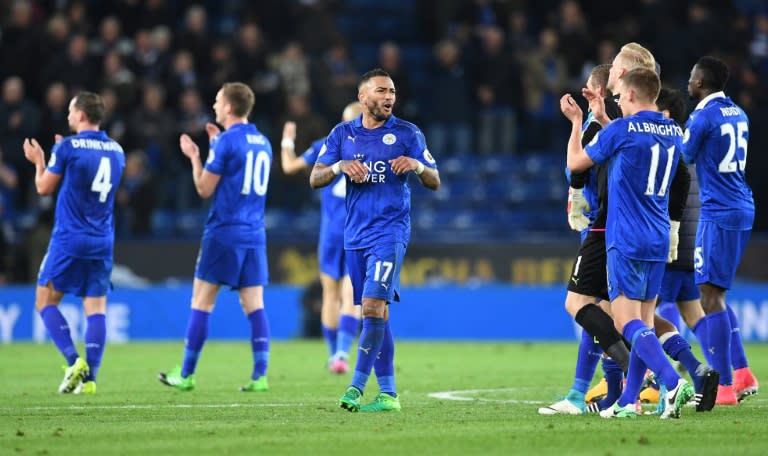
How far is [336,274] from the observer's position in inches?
577

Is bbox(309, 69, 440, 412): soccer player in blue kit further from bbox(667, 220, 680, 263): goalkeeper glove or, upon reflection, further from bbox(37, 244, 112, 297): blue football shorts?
bbox(37, 244, 112, 297): blue football shorts

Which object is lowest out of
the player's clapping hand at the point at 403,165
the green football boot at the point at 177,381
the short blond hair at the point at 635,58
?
the green football boot at the point at 177,381

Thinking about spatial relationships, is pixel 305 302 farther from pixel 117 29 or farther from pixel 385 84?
pixel 385 84

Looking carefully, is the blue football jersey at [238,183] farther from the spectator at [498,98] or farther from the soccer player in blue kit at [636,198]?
the spectator at [498,98]

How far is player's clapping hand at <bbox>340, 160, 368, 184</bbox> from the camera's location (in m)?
9.55

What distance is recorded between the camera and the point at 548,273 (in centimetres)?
2048

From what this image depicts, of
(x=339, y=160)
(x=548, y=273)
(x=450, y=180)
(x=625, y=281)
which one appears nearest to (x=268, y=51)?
(x=450, y=180)

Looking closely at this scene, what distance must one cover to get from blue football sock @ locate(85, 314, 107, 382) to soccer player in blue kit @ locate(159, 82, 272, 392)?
59 centimetres

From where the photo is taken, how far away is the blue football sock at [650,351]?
8.65m

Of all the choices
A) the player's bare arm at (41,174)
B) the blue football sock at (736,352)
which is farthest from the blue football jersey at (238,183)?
the blue football sock at (736,352)

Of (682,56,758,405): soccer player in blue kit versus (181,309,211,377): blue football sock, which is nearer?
(682,56,758,405): soccer player in blue kit

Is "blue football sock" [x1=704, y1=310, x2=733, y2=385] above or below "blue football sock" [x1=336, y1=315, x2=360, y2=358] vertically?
above

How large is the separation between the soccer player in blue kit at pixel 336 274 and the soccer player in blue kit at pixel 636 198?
5.30 m

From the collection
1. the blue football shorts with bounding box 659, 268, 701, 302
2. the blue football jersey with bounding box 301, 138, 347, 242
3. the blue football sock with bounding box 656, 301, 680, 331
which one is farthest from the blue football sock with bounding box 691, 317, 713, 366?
the blue football jersey with bounding box 301, 138, 347, 242
